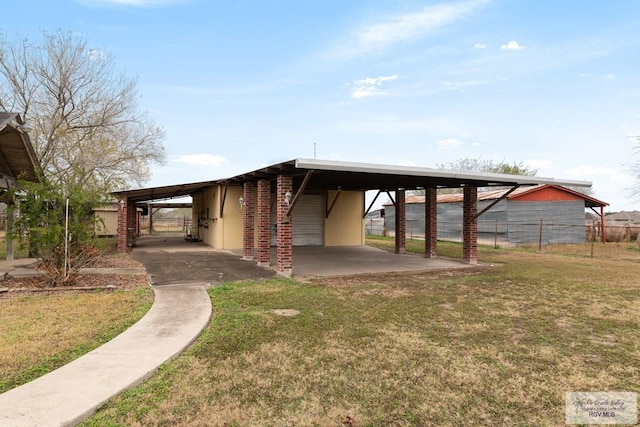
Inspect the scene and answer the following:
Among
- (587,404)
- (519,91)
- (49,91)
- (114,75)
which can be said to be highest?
(114,75)

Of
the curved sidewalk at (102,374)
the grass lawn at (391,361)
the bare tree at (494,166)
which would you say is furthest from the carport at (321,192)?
the bare tree at (494,166)

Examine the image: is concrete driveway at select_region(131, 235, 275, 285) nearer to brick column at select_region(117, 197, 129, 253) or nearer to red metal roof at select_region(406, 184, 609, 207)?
brick column at select_region(117, 197, 129, 253)

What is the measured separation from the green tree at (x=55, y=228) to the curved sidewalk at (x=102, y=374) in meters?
3.26

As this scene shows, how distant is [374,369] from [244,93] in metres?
14.2

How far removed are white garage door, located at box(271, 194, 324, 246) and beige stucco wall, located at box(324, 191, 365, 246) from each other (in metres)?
0.32

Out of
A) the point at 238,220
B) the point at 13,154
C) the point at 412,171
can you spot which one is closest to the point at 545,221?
the point at 412,171

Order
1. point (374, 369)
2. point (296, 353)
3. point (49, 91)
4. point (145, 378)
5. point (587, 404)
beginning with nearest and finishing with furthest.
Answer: point (587, 404) < point (145, 378) < point (374, 369) < point (296, 353) < point (49, 91)

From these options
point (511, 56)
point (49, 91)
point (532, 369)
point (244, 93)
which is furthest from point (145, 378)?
point (49, 91)

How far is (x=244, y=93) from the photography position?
51.4 feet

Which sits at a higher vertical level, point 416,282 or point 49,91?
point 49,91

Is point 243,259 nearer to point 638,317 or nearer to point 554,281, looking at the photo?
point 554,281

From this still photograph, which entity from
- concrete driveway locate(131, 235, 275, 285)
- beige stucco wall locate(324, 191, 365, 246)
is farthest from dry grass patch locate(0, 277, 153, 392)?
beige stucco wall locate(324, 191, 365, 246)

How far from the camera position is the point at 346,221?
17.7 m

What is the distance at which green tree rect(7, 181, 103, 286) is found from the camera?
7.19 meters
